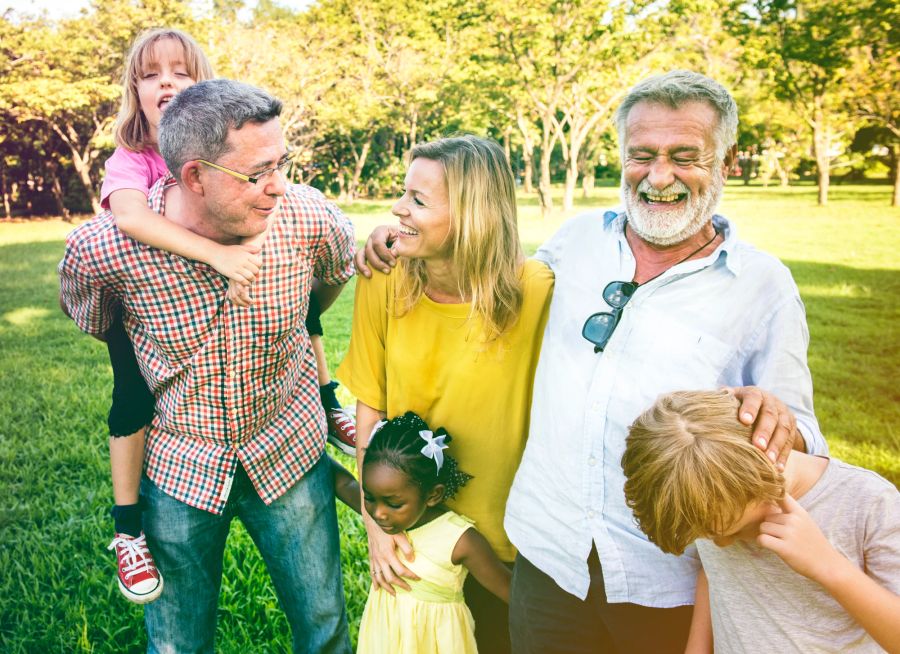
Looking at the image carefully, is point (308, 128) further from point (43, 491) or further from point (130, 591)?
point (130, 591)

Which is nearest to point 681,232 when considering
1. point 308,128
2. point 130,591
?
point 130,591

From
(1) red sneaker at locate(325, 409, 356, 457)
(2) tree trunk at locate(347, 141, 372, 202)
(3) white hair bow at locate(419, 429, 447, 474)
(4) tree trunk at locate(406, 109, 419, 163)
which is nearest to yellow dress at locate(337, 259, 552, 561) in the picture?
(3) white hair bow at locate(419, 429, 447, 474)

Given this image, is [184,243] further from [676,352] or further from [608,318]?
[676,352]

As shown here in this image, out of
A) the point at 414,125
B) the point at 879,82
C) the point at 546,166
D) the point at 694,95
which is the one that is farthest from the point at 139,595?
the point at 414,125

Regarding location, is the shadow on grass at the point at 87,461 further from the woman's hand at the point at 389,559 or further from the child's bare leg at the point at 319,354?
the child's bare leg at the point at 319,354

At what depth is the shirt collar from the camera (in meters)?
1.98

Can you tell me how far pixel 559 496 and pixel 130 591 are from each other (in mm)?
1521

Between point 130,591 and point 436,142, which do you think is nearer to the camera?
point 130,591

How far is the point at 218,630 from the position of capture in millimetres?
3184

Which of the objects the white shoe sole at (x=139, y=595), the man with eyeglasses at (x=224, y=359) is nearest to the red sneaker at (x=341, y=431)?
the man with eyeglasses at (x=224, y=359)

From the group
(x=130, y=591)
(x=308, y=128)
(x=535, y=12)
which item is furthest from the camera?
(x=308, y=128)

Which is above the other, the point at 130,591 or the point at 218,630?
the point at 130,591

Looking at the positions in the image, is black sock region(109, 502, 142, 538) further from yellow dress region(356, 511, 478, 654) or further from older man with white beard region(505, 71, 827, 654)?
older man with white beard region(505, 71, 827, 654)

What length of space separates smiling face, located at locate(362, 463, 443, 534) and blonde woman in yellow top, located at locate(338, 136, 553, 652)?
97 millimetres
